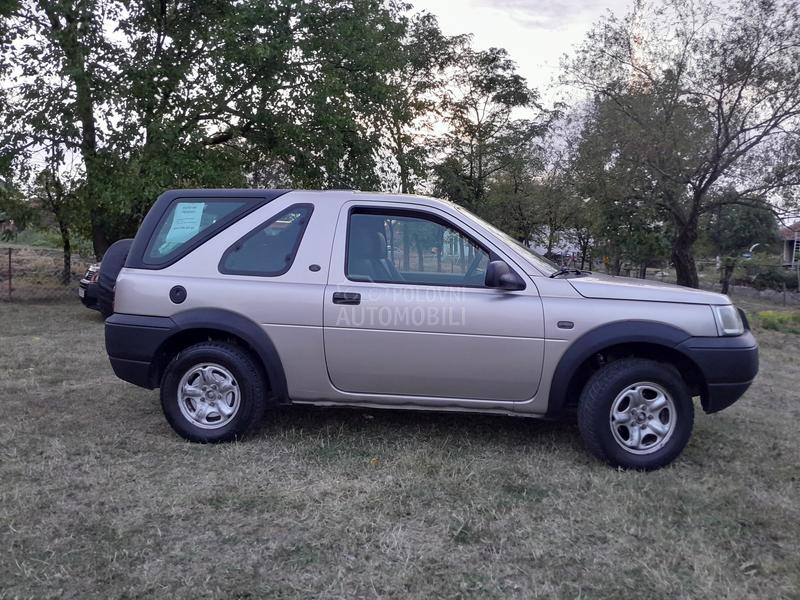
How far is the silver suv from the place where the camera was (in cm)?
430

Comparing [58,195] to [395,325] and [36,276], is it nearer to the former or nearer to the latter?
[36,276]

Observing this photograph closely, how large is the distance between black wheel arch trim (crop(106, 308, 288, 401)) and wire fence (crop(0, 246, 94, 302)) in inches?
431

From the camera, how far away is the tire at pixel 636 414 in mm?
4273

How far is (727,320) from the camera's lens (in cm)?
438

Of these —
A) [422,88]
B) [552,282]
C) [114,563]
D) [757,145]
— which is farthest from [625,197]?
[114,563]

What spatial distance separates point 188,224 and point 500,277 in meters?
2.22

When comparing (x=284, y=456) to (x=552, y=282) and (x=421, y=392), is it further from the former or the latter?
(x=552, y=282)

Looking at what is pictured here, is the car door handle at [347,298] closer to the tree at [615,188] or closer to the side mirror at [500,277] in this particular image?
the side mirror at [500,277]

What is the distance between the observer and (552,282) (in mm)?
4410

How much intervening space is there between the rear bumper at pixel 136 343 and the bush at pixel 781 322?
11.9 meters

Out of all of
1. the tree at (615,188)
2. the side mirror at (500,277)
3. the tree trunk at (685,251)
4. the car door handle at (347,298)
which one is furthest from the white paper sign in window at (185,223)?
the tree trunk at (685,251)

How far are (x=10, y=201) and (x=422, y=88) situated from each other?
14.3m

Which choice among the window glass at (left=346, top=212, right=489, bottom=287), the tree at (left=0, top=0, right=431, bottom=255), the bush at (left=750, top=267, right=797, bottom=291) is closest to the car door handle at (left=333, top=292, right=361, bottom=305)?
the window glass at (left=346, top=212, right=489, bottom=287)

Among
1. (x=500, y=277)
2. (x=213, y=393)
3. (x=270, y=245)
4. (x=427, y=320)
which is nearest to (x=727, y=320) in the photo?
(x=500, y=277)
